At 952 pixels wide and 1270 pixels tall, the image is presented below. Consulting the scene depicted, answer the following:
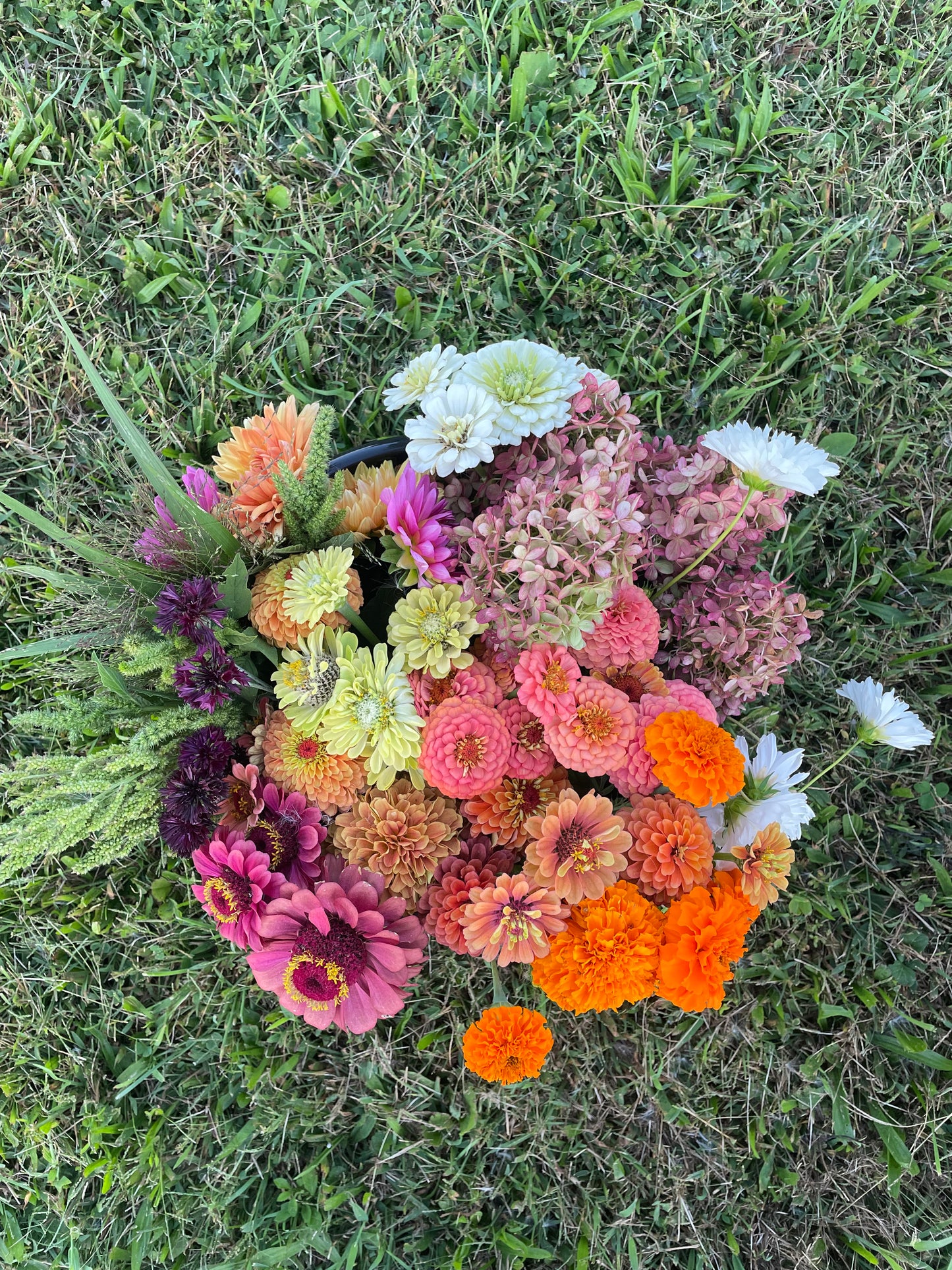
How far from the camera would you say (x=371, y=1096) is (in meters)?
1.47

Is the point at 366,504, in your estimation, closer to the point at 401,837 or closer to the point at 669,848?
the point at 401,837

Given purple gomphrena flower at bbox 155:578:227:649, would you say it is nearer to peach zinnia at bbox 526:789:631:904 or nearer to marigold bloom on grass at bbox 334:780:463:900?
marigold bloom on grass at bbox 334:780:463:900

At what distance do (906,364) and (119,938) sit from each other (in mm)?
1817

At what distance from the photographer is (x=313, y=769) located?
107 centimetres

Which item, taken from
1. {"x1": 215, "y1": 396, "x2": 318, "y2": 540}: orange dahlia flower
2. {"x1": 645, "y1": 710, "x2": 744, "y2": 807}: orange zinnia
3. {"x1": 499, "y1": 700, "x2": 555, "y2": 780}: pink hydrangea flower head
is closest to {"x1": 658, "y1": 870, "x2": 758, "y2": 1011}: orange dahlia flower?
{"x1": 645, "y1": 710, "x2": 744, "y2": 807}: orange zinnia

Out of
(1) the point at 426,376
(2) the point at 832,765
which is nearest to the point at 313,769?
(1) the point at 426,376

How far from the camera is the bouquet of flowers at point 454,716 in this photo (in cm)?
100

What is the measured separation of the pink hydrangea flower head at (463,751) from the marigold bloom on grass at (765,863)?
0.31 metres

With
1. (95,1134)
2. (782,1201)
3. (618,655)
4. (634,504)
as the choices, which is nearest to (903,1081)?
(782,1201)

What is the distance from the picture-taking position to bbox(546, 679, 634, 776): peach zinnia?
0.99 meters

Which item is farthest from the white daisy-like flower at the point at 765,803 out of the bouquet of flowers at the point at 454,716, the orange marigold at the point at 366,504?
the orange marigold at the point at 366,504

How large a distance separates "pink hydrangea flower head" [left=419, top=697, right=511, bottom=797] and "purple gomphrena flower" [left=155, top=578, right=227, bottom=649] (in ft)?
0.90

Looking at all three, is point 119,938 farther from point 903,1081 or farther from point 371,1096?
point 903,1081

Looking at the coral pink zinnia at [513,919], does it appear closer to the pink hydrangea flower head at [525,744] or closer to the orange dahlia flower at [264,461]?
the pink hydrangea flower head at [525,744]
